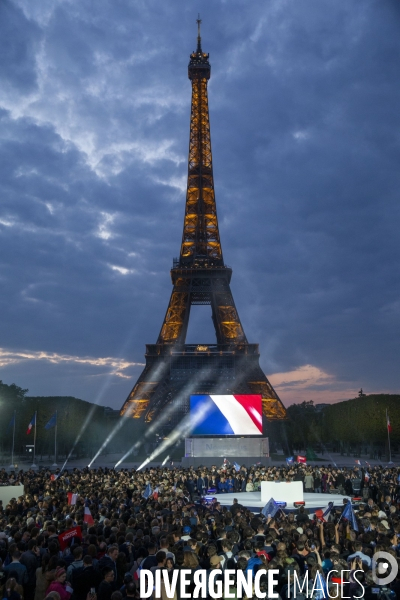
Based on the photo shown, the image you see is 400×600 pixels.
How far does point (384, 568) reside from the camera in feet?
23.1

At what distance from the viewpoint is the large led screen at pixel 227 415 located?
33.9 metres

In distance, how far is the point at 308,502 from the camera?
813 inches

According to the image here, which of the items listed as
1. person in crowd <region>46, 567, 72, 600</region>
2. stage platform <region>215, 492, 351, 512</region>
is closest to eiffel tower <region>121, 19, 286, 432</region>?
stage platform <region>215, 492, 351, 512</region>

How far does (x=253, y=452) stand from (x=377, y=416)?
3085 cm

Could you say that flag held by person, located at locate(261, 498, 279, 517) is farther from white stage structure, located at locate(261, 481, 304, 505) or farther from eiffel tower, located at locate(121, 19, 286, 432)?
eiffel tower, located at locate(121, 19, 286, 432)

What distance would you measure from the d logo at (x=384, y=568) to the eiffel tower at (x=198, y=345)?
176 feet

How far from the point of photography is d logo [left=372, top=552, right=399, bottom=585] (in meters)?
6.89

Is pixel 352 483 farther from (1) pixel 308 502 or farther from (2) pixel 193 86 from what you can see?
(2) pixel 193 86

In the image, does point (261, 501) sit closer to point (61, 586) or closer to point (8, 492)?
point (8, 492)

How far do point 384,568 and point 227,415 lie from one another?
2729cm

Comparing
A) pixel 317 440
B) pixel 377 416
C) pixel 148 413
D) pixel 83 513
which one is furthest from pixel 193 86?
pixel 83 513

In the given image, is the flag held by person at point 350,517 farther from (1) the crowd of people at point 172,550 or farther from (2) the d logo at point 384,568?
(2) the d logo at point 384,568

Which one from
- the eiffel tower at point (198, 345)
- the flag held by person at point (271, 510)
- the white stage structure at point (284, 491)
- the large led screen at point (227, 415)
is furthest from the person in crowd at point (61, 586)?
the eiffel tower at point (198, 345)

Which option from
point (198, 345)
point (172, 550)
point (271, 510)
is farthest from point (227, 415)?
point (198, 345)
